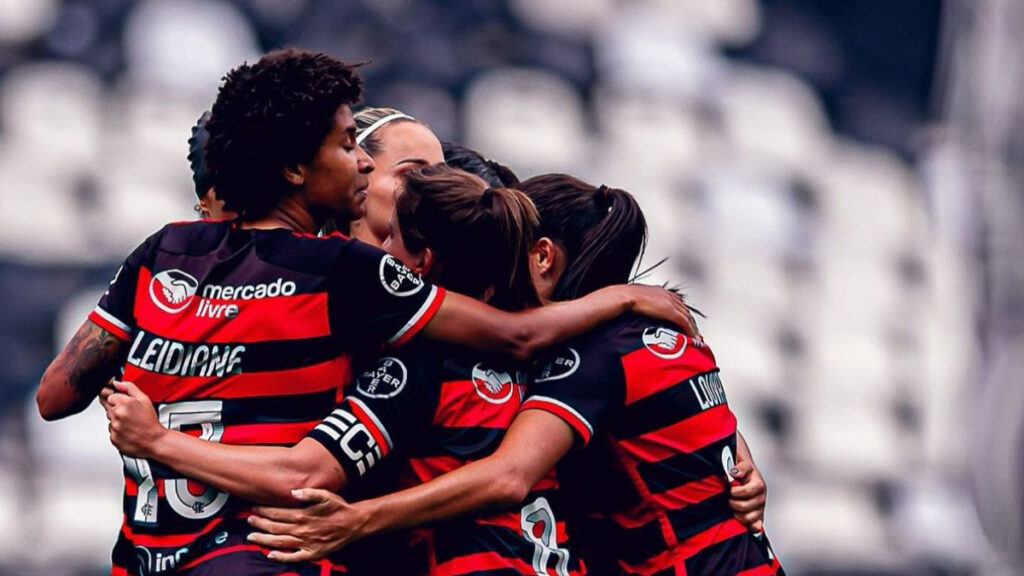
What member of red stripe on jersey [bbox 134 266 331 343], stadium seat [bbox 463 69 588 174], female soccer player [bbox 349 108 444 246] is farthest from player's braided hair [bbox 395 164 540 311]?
stadium seat [bbox 463 69 588 174]

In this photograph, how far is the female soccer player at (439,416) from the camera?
3.63 m

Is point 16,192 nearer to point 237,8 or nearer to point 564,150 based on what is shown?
point 237,8

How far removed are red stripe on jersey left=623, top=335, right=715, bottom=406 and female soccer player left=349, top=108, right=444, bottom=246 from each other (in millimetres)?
998

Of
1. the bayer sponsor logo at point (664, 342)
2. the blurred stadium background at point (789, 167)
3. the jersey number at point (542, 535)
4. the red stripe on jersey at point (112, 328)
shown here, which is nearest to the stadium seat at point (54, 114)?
the blurred stadium background at point (789, 167)

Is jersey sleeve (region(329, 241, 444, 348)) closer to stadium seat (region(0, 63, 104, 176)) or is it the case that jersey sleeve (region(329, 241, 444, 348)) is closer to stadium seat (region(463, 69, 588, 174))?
stadium seat (region(0, 63, 104, 176))

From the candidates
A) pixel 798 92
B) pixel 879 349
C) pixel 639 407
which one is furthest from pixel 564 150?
pixel 639 407

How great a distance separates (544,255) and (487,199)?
18.2 inches

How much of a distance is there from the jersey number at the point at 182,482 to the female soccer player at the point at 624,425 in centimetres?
67

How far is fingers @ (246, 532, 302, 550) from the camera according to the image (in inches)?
143

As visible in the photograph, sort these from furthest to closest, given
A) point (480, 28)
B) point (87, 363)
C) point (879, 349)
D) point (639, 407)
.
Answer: point (879, 349)
point (480, 28)
point (639, 407)
point (87, 363)

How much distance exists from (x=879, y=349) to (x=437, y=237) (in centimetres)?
626

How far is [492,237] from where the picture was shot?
405cm

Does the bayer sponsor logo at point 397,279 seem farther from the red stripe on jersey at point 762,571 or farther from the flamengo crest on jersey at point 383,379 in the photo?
the red stripe on jersey at point 762,571

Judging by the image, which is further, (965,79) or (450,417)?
(965,79)
